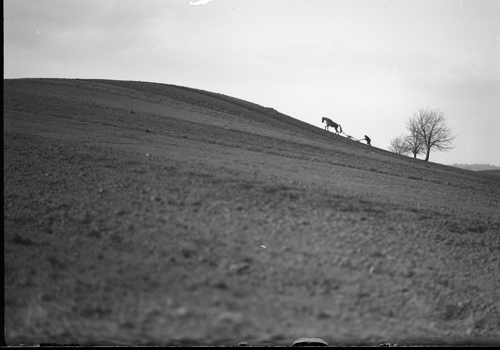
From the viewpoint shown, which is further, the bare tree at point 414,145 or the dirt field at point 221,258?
the bare tree at point 414,145

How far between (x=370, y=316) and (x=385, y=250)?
65cm

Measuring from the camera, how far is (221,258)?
7.92 ft

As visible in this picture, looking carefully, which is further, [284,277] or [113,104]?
[113,104]

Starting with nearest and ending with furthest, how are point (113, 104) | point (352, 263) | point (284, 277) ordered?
1. point (284, 277)
2. point (352, 263)
3. point (113, 104)

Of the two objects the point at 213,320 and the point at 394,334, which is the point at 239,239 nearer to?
the point at 213,320

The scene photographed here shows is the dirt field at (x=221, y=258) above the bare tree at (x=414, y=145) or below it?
below

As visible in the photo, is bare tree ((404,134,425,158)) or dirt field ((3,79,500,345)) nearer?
dirt field ((3,79,500,345))

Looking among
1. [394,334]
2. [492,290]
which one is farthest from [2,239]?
[492,290]

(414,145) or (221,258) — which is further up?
(414,145)

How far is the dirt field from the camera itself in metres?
2.02

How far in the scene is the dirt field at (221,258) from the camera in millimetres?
2020

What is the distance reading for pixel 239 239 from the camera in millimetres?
2625

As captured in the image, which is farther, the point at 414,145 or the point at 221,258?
the point at 414,145

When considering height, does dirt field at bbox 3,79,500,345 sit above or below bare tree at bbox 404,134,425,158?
below
